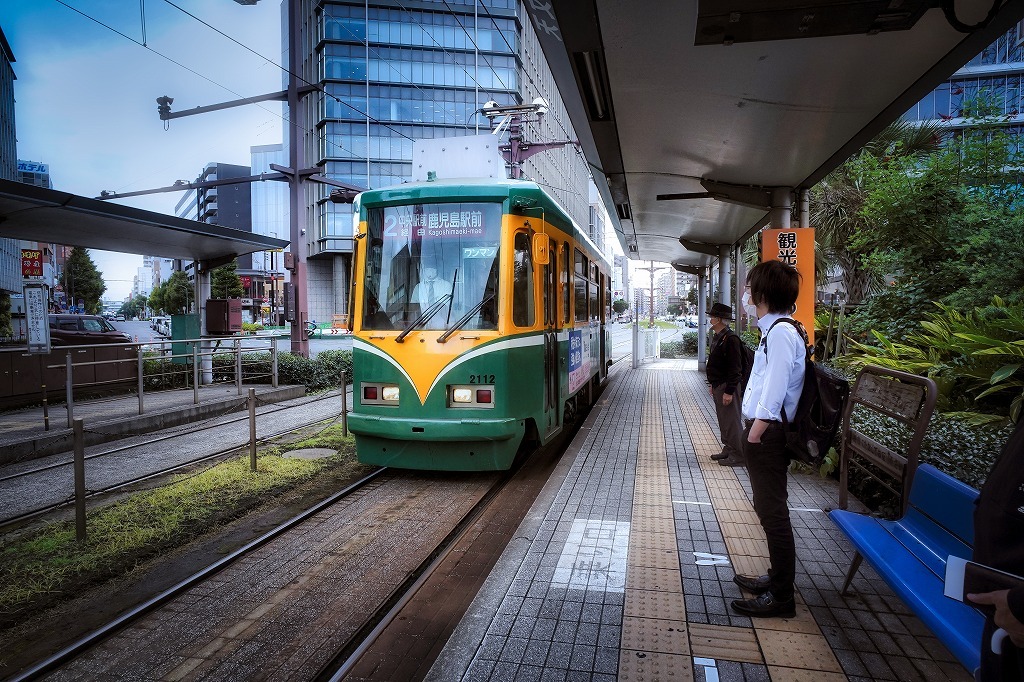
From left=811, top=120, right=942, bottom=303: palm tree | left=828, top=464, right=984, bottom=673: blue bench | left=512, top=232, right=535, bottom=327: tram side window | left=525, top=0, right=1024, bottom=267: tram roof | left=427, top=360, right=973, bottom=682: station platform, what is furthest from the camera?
left=811, top=120, right=942, bottom=303: palm tree

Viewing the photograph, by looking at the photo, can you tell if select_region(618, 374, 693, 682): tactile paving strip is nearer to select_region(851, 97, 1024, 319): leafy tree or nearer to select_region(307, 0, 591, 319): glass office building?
select_region(851, 97, 1024, 319): leafy tree

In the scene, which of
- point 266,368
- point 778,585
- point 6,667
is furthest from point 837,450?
point 266,368

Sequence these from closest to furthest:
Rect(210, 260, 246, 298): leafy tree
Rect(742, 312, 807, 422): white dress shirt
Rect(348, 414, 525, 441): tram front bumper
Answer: Rect(742, 312, 807, 422): white dress shirt
Rect(348, 414, 525, 441): tram front bumper
Rect(210, 260, 246, 298): leafy tree

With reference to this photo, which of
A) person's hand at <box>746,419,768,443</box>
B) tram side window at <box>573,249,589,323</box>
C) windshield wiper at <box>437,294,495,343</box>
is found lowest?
person's hand at <box>746,419,768,443</box>

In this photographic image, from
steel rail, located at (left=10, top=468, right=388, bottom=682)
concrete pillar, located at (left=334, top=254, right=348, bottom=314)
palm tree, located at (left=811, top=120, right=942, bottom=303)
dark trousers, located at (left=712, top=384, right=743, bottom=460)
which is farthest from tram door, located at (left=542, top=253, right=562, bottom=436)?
concrete pillar, located at (left=334, top=254, right=348, bottom=314)

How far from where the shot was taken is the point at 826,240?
15.8m

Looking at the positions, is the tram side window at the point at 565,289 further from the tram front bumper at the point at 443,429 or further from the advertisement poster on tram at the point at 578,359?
the tram front bumper at the point at 443,429

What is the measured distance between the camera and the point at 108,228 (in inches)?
452

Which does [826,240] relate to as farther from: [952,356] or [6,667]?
[6,667]

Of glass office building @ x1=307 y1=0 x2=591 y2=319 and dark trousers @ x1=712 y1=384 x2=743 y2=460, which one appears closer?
dark trousers @ x1=712 y1=384 x2=743 y2=460

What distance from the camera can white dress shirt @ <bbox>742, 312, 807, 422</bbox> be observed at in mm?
3320

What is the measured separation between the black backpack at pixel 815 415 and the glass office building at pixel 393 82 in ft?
160

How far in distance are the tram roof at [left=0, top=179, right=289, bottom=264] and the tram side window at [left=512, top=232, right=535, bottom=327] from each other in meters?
7.07

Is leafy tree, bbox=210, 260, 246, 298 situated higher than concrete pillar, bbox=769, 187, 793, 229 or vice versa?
leafy tree, bbox=210, 260, 246, 298
